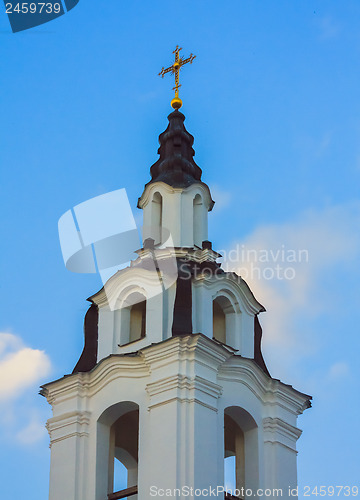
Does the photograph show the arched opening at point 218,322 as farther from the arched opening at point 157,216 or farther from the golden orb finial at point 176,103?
the golden orb finial at point 176,103

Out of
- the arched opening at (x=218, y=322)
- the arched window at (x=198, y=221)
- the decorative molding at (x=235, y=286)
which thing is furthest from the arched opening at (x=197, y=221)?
the arched opening at (x=218, y=322)

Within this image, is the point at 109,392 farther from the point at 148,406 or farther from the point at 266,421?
the point at 266,421

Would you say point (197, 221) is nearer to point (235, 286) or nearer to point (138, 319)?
point (235, 286)

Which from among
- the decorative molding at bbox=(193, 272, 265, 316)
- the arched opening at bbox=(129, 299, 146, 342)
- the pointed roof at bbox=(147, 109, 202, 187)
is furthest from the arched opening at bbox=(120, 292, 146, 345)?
the pointed roof at bbox=(147, 109, 202, 187)

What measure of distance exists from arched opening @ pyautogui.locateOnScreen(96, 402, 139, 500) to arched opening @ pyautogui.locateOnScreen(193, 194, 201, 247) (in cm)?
406

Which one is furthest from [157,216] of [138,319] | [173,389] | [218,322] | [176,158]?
[173,389]

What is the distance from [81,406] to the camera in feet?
74.2

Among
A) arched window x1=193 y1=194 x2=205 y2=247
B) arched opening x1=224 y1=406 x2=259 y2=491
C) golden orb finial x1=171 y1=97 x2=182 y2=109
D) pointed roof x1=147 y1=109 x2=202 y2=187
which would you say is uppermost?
golden orb finial x1=171 y1=97 x2=182 y2=109

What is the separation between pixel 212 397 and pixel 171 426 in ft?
3.53

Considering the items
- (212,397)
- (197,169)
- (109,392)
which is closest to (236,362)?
(212,397)

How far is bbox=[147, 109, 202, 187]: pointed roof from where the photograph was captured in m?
25.7

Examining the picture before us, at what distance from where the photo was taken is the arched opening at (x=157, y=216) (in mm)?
25062

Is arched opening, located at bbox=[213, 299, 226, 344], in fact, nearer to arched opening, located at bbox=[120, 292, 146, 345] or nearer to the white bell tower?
the white bell tower

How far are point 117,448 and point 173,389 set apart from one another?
2889mm
